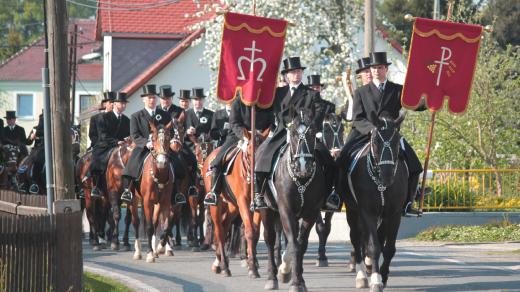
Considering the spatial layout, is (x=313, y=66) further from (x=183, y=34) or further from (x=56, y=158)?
(x=56, y=158)

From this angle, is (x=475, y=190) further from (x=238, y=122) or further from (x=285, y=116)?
(x=285, y=116)

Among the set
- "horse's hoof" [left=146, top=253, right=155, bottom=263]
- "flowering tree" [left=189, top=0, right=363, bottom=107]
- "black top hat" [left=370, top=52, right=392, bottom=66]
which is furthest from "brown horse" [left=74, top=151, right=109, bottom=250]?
"flowering tree" [left=189, top=0, right=363, bottom=107]

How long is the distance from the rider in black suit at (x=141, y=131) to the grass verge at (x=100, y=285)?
12.6 ft

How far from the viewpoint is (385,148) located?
14.5 meters

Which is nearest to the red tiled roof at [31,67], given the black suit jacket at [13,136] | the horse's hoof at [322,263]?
the black suit jacket at [13,136]

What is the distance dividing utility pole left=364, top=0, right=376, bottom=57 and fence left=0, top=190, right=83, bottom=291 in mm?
11275

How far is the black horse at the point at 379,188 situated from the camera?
570 inches

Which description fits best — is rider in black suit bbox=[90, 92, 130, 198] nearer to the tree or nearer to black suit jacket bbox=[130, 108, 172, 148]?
black suit jacket bbox=[130, 108, 172, 148]

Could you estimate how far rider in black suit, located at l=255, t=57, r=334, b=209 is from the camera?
1529cm

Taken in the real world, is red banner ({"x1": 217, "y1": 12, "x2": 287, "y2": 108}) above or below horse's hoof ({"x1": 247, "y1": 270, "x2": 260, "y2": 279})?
above

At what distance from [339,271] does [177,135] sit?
397 centimetres

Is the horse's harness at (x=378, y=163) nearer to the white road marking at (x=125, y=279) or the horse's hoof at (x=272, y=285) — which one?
the horse's hoof at (x=272, y=285)

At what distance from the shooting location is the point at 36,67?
99062 millimetres

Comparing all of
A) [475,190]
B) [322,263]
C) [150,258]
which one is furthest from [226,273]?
[475,190]
